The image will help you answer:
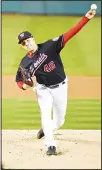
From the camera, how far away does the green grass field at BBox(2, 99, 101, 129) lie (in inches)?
179

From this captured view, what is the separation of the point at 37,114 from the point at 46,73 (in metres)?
1.63

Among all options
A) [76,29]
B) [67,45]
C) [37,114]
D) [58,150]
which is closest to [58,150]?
[58,150]

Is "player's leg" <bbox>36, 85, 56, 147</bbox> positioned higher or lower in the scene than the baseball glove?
lower

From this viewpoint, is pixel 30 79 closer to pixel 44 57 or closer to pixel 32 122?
pixel 44 57

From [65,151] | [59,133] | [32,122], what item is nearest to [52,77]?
[65,151]

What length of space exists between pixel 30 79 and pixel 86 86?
3.24 meters

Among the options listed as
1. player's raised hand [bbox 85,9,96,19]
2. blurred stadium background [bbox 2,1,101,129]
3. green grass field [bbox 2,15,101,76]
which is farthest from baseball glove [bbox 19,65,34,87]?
green grass field [bbox 2,15,101,76]

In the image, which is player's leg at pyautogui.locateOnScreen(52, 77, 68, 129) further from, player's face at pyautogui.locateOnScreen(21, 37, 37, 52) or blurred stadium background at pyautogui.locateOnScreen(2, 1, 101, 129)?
blurred stadium background at pyautogui.locateOnScreen(2, 1, 101, 129)

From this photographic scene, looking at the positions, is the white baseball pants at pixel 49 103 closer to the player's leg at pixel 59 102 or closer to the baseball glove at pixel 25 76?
the player's leg at pixel 59 102

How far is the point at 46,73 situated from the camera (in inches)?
133

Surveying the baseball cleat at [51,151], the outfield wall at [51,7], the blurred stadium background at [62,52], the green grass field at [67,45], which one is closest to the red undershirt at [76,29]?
the baseball cleat at [51,151]

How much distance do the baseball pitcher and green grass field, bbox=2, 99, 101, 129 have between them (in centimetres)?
100

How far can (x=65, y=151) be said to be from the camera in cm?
351

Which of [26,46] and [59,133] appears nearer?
[26,46]
